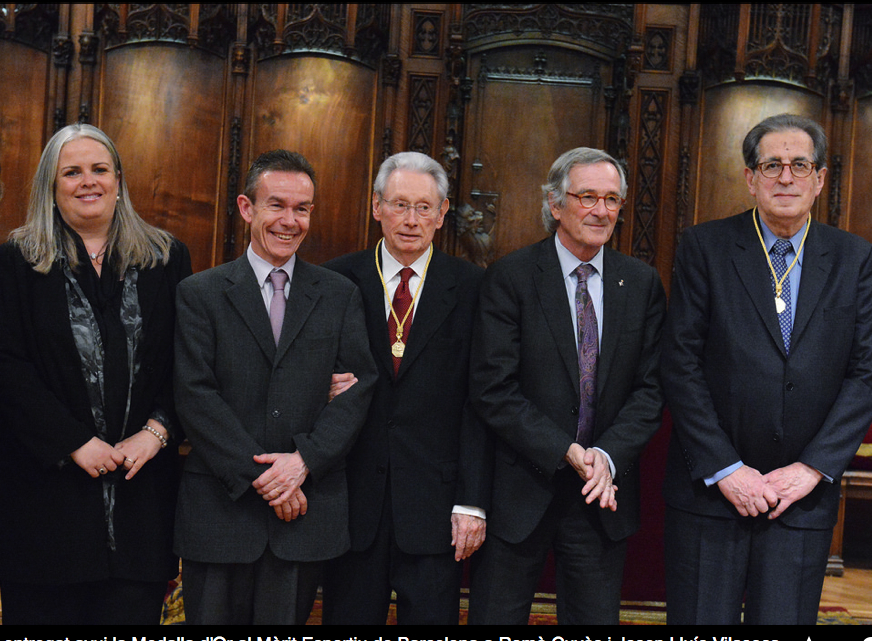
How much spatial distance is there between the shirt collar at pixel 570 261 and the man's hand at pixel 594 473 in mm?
551

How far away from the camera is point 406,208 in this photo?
101 inches

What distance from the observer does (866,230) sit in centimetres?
668

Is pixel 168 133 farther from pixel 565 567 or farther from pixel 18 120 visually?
pixel 565 567

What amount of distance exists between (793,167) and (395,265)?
47.9 inches

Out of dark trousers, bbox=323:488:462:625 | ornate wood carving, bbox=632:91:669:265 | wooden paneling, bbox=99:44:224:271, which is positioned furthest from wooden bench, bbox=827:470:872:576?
wooden paneling, bbox=99:44:224:271

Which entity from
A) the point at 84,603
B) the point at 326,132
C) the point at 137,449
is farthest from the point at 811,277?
the point at 326,132

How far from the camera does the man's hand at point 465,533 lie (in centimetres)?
245

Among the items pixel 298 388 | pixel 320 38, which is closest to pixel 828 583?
pixel 298 388

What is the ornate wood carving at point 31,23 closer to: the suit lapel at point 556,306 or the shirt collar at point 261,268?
the shirt collar at point 261,268

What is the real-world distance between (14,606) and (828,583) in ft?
13.4

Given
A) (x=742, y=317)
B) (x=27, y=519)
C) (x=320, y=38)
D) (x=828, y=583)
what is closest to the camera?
(x=27, y=519)

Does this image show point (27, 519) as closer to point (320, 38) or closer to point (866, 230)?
point (320, 38)

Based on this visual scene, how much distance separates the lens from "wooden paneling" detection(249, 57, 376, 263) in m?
6.64

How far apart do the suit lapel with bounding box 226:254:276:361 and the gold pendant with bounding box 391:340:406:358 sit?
→ 14.5 inches
